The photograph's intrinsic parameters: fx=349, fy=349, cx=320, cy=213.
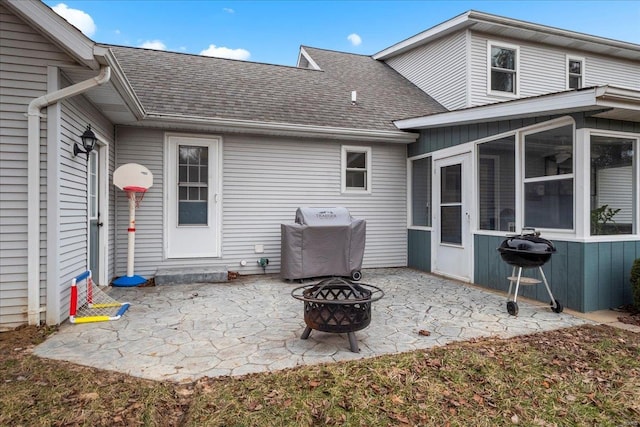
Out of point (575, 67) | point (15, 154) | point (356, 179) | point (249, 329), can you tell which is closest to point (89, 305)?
point (15, 154)

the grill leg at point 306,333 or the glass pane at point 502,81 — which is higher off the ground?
the glass pane at point 502,81

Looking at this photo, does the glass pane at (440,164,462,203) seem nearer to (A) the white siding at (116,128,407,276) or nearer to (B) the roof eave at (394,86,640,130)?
(B) the roof eave at (394,86,640,130)

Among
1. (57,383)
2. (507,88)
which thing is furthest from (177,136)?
(507,88)

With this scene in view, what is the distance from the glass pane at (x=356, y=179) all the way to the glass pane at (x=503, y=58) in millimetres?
4338

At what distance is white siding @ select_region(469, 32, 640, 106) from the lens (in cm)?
811

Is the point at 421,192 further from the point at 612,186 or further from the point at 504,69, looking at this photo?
the point at 504,69

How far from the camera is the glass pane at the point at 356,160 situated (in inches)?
288

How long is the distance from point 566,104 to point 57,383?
5.61m

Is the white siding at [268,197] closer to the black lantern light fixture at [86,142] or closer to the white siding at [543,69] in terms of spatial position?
the black lantern light fixture at [86,142]

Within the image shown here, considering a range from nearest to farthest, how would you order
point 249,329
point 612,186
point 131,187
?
point 249,329, point 612,186, point 131,187

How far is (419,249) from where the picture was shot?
23.8 ft

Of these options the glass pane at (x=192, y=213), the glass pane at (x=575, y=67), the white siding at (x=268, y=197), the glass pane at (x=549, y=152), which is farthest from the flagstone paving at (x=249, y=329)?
the glass pane at (x=575, y=67)

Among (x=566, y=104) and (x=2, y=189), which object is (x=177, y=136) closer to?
(x=2, y=189)

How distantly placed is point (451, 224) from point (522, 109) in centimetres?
240
